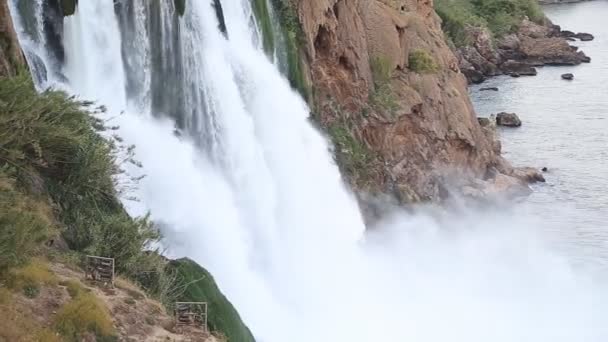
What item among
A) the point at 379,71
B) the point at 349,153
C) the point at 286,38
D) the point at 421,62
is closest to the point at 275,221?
the point at 286,38

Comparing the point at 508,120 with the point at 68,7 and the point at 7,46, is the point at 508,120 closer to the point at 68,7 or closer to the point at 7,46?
the point at 68,7

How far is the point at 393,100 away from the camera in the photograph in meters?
31.0

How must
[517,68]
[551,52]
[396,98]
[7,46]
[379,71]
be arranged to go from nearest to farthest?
[7,46] → [396,98] → [379,71] → [517,68] → [551,52]

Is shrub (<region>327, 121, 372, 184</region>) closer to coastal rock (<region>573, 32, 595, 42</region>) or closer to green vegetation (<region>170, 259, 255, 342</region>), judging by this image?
green vegetation (<region>170, 259, 255, 342</region>)

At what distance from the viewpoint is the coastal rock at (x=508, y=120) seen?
4625cm

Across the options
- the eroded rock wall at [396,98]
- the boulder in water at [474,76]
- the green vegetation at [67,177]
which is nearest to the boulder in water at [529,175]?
the eroded rock wall at [396,98]

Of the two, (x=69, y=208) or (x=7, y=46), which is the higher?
(x=7, y=46)

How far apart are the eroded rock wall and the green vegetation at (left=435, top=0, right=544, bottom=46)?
96.6 ft

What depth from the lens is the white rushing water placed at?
16.1 m

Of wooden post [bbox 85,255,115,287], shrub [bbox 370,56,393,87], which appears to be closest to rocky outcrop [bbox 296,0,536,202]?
shrub [bbox 370,56,393,87]

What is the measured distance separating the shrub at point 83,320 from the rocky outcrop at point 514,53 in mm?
52754

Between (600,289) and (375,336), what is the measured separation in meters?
10.6

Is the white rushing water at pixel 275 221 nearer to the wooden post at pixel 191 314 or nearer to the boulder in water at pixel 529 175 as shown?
the wooden post at pixel 191 314

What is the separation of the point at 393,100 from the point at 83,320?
2252cm
